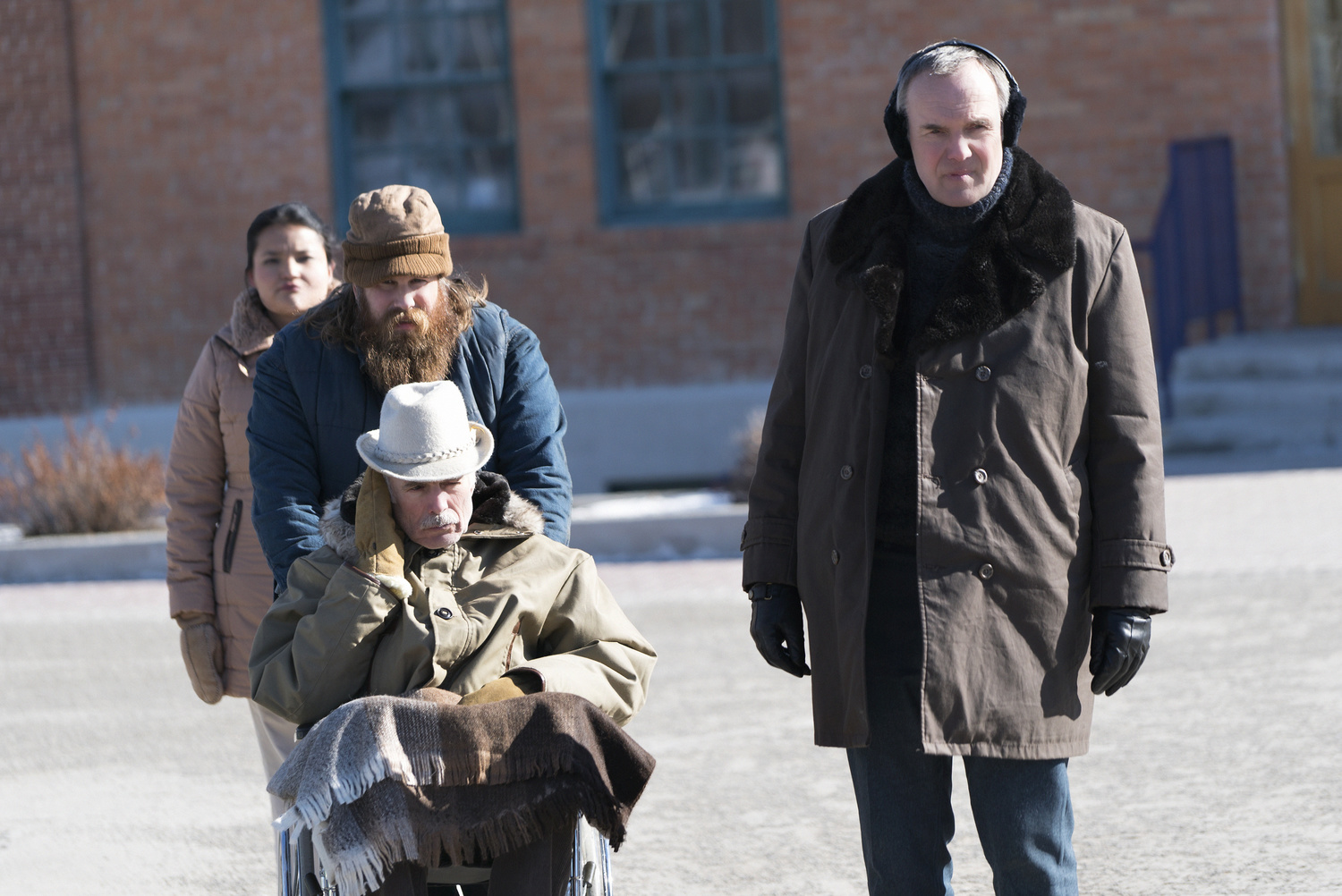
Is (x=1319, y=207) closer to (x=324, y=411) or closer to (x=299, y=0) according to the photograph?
(x=299, y=0)

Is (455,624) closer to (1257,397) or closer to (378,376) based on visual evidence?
(378,376)

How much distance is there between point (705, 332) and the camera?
13.0 metres

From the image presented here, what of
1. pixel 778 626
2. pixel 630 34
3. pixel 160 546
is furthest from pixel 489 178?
pixel 778 626

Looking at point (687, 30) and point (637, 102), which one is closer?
point (687, 30)

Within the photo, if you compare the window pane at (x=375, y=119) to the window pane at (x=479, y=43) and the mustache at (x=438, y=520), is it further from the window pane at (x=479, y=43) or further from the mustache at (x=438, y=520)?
the mustache at (x=438, y=520)

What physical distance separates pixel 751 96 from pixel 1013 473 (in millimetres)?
10454

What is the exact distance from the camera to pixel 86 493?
35.9ft

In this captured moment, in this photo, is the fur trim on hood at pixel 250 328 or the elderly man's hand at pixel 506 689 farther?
the fur trim on hood at pixel 250 328

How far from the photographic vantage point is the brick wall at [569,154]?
12602 mm

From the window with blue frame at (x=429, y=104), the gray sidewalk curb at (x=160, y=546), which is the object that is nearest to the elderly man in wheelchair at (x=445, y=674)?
the gray sidewalk curb at (x=160, y=546)

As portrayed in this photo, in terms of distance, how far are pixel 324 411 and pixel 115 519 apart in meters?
7.79

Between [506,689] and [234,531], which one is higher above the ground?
[234,531]

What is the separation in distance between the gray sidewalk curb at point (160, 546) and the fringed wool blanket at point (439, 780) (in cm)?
655

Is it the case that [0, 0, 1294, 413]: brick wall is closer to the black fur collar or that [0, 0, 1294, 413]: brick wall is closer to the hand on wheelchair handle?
the hand on wheelchair handle
